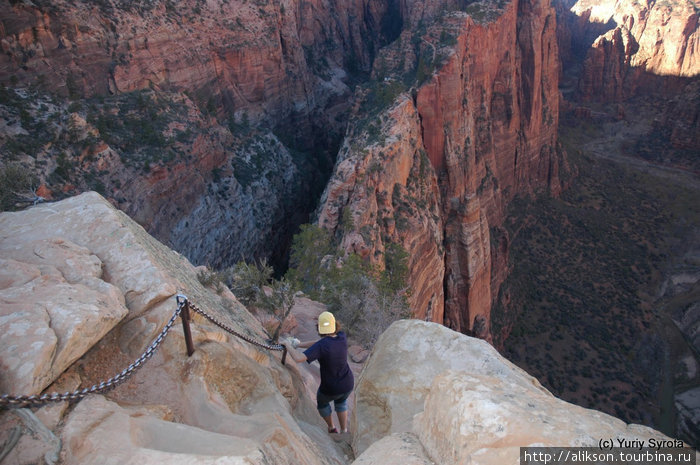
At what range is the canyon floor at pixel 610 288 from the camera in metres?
28.9

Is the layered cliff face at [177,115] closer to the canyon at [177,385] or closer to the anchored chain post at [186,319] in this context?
the canyon at [177,385]

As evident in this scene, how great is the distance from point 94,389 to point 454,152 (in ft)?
93.4

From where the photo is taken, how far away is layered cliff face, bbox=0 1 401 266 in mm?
21859

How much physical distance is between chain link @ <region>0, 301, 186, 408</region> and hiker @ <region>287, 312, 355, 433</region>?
2.41 meters

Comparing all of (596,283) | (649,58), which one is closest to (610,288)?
(596,283)

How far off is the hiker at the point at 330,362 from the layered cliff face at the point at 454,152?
1220 cm

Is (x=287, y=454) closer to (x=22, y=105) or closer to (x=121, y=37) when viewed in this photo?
(x=22, y=105)

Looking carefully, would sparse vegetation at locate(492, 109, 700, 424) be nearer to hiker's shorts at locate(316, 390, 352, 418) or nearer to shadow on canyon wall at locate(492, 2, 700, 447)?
shadow on canyon wall at locate(492, 2, 700, 447)

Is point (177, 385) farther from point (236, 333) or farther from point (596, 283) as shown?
point (596, 283)

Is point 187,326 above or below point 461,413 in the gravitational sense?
above

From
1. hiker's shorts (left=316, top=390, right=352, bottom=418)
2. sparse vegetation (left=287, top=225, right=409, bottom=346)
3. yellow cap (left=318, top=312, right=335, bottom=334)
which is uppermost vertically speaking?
yellow cap (left=318, top=312, right=335, bottom=334)

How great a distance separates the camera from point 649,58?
7494 cm

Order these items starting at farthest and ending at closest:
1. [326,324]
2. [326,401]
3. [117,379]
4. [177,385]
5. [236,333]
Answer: [326,401] < [326,324] < [236,333] < [177,385] < [117,379]

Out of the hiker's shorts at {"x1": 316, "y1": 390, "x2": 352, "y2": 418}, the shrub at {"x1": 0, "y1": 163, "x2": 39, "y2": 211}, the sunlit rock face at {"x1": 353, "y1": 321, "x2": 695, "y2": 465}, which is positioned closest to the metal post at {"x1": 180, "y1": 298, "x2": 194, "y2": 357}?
the sunlit rock face at {"x1": 353, "y1": 321, "x2": 695, "y2": 465}
